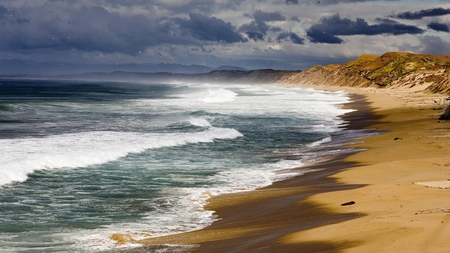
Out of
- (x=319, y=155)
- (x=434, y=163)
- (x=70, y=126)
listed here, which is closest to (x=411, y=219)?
(x=434, y=163)

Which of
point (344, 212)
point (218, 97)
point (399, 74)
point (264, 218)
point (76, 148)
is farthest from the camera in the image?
point (399, 74)

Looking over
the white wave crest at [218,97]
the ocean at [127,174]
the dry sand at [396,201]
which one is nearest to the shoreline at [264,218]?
the dry sand at [396,201]

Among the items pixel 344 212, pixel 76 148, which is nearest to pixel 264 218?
pixel 344 212

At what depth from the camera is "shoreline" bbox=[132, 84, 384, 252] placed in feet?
36.9

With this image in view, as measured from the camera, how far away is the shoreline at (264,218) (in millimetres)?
11254

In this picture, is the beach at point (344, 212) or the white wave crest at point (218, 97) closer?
the beach at point (344, 212)

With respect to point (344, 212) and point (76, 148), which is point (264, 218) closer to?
point (344, 212)

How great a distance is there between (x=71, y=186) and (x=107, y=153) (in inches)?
279

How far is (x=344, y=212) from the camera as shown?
508 inches

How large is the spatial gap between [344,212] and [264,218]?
2.08 metres

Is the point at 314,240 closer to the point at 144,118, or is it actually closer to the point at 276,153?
the point at 276,153

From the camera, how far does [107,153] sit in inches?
1014

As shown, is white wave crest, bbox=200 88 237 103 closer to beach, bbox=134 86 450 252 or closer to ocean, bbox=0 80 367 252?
ocean, bbox=0 80 367 252

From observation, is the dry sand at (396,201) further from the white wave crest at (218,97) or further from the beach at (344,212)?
the white wave crest at (218,97)
